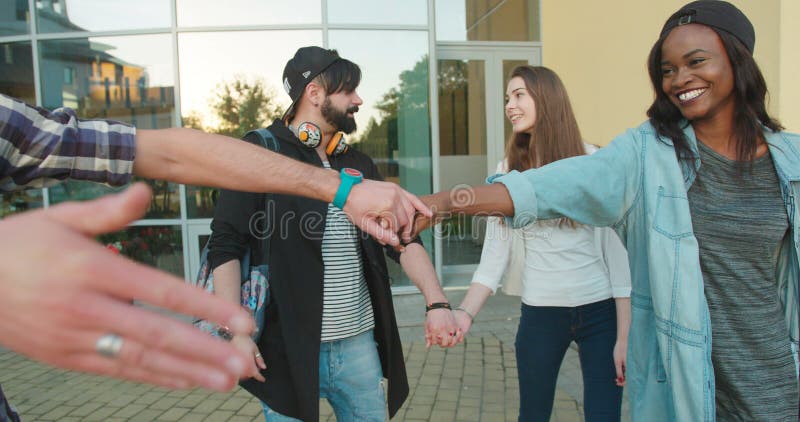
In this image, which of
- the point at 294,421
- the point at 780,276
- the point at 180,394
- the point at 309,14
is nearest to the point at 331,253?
the point at 294,421

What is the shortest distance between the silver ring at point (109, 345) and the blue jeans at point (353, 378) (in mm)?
1768

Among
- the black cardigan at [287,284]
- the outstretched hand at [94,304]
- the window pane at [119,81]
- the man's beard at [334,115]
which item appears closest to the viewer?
the outstretched hand at [94,304]

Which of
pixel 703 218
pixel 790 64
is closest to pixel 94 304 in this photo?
pixel 703 218

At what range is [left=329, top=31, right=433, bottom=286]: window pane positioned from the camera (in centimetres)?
708

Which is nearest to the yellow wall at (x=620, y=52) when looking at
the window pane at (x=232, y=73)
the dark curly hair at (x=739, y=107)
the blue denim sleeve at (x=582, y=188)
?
the dark curly hair at (x=739, y=107)

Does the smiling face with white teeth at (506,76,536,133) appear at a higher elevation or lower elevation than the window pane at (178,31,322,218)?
lower

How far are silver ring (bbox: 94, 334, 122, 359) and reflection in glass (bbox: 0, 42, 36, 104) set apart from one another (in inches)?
326

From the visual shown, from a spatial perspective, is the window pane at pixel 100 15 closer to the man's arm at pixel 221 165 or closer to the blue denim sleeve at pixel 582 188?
the man's arm at pixel 221 165

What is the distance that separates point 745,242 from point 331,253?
160 centimetres

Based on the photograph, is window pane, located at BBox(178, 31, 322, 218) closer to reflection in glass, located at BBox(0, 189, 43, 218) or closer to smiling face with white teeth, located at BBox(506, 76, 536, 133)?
reflection in glass, located at BBox(0, 189, 43, 218)

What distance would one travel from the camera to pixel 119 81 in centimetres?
721

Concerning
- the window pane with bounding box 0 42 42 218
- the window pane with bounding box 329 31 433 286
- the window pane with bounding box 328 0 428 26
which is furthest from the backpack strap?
the window pane with bounding box 0 42 42 218

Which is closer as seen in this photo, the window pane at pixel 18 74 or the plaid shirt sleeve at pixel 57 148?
the plaid shirt sleeve at pixel 57 148

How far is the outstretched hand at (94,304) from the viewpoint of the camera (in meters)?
0.64
